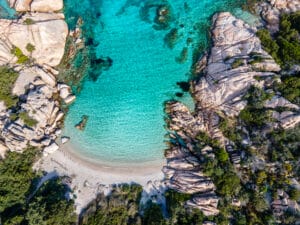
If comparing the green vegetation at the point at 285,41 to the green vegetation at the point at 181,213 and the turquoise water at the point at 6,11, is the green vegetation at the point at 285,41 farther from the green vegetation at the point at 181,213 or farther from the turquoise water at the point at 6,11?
the turquoise water at the point at 6,11

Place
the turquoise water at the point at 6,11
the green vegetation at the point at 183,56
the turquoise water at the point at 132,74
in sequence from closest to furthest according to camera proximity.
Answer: the turquoise water at the point at 132,74, the green vegetation at the point at 183,56, the turquoise water at the point at 6,11

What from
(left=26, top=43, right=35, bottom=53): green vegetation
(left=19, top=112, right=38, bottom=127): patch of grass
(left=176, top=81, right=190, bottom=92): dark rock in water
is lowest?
(left=19, top=112, right=38, bottom=127): patch of grass

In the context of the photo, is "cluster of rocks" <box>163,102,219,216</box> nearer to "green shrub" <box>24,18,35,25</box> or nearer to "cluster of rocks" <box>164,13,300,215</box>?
"cluster of rocks" <box>164,13,300,215</box>

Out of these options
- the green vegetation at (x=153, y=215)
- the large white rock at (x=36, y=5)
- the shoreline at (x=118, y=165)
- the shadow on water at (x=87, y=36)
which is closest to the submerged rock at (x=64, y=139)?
the shoreline at (x=118, y=165)

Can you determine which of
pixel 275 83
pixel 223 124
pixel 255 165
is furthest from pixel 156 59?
pixel 255 165

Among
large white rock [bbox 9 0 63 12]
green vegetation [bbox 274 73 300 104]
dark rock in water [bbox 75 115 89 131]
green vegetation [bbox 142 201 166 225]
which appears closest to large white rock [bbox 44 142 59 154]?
dark rock in water [bbox 75 115 89 131]
